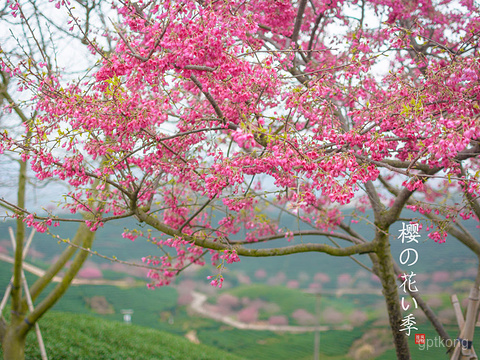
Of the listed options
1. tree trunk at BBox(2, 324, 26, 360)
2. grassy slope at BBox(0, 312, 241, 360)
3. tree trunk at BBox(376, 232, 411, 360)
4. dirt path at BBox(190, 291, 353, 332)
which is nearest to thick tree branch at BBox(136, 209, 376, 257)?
tree trunk at BBox(376, 232, 411, 360)

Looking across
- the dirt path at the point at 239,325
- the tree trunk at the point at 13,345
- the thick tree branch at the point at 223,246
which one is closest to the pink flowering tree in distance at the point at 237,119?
the thick tree branch at the point at 223,246

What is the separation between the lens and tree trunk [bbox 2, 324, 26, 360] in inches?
169

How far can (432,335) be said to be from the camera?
547 centimetres

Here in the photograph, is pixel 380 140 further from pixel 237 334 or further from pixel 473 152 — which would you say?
pixel 237 334

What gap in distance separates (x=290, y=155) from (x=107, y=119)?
106 centimetres

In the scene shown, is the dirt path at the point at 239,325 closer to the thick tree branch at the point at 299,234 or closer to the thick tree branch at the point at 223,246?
the thick tree branch at the point at 299,234

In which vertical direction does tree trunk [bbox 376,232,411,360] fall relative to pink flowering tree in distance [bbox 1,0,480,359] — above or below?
below

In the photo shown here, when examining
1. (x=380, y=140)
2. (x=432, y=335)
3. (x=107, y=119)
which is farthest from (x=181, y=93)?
(x=432, y=335)

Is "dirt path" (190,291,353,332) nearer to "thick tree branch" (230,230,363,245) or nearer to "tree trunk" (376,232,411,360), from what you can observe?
"tree trunk" (376,232,411,360)

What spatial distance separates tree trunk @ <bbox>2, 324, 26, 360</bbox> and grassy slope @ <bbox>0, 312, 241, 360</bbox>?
369 millimetres

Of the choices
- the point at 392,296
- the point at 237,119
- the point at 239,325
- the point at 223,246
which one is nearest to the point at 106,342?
the point at 239,325

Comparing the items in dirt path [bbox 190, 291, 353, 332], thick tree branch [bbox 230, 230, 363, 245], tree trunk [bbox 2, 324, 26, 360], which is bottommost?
tree trunk [bbox 2, 324, 26, 360]

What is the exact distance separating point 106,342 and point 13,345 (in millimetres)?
1214

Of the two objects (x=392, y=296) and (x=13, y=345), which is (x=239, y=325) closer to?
(x=13, y=345)
